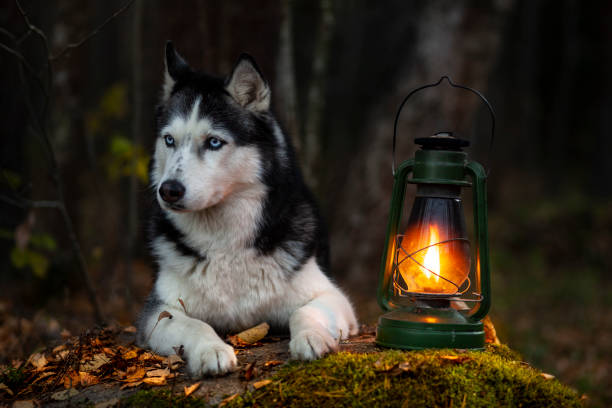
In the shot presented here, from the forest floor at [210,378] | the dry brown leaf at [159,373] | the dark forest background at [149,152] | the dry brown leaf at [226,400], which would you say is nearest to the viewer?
the dry brown leaf at [226,400]

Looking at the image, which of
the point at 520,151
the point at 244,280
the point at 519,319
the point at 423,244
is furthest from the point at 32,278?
the point at 520,151

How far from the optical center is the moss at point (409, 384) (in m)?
2.70

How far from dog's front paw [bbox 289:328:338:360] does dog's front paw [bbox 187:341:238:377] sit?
32cm

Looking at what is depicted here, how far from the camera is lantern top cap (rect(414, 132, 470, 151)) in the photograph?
10.5ft

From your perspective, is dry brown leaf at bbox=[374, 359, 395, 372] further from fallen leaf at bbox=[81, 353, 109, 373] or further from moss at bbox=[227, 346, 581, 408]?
fallen leaf at bbox=[81, 353, 109, 373]

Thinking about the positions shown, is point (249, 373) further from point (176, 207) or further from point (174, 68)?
point (174, 68)

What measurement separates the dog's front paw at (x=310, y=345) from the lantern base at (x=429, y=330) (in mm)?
381

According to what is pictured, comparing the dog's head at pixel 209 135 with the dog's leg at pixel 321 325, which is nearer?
the dog's leg at pixel 321 325

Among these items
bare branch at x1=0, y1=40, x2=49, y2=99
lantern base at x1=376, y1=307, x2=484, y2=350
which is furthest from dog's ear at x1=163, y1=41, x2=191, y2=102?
lantern base at x1=376, y1=307, x2=484, y2=350

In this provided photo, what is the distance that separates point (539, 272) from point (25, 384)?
10.9 m

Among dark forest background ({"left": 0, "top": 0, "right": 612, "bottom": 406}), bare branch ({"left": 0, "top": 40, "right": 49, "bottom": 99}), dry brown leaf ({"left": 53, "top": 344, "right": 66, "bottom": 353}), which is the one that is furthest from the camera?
dark forest background ({"left": 0, "top": 0, "right": 612, "bottom": 406})

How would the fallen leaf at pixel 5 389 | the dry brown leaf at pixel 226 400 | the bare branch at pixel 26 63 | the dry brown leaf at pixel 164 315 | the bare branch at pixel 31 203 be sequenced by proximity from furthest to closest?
1. the bare branch at pixel 31 203
2. the bare branch at pixel 26 63
3. the dry brown leaf at pixel 164 315
4. the fallen leaf at pixel 5 389
5. the dry brown leaf at pixel 226 400

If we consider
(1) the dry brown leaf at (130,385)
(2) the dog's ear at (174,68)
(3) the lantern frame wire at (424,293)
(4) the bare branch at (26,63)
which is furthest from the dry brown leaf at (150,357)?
(4) the bare branch at (26,63)

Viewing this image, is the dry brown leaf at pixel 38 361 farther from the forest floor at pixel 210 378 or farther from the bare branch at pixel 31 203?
the bare branch at pixel 31 203
